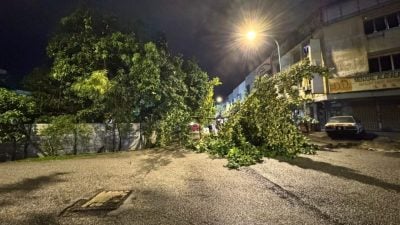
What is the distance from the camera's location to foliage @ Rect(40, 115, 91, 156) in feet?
52.2

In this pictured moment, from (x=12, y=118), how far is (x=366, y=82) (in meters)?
25.4

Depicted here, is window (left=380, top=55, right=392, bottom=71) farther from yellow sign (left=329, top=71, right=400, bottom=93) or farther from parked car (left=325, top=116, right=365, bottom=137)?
parked car (left=325, top=116, right=365, bottom=137)

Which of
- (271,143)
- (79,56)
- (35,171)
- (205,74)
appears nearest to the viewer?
(35,171)

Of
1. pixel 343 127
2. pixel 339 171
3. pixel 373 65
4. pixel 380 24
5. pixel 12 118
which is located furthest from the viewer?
pixel 373 65

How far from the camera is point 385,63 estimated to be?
22.6m

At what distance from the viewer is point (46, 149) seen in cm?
1586

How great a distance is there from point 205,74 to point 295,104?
17611mm

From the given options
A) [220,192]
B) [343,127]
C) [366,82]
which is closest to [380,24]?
[366,82]

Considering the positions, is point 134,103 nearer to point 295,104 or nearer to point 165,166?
point 165,166

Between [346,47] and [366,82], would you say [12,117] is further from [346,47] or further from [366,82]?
[346,47]

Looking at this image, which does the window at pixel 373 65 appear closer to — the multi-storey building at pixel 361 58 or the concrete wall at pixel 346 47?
the multi-storey building at pixel 361 58

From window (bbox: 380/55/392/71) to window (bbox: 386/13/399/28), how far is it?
252 cm

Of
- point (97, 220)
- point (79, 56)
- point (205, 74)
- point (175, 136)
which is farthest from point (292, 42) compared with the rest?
point (97, 220)

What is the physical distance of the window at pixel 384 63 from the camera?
2213 centimetres
